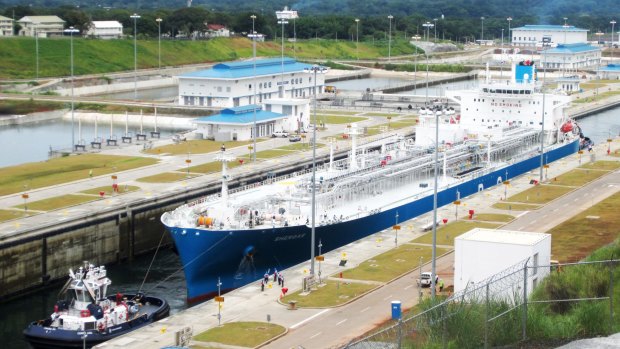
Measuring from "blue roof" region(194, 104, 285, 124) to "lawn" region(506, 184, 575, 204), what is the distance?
29.1 m

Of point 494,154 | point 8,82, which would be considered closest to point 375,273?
point 494,154

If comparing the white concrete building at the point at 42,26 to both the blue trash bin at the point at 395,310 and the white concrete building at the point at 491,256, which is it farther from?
the blue trash bin at the point at 395,310

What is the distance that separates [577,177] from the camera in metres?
79.6

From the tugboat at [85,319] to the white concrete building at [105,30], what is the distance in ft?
481

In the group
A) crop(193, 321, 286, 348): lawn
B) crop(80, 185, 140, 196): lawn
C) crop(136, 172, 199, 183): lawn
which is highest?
crop(136, 172, 199, 183): lawn

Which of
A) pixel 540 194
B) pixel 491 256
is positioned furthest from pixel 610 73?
pixel 491 256

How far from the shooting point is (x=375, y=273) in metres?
50.7

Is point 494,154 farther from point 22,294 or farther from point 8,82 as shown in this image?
point 8,82

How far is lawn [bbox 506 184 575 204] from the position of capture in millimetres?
69500

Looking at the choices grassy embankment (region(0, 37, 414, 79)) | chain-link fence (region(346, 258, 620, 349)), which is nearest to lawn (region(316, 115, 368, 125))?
grassy embankment (region(0, 37, 414, 79))

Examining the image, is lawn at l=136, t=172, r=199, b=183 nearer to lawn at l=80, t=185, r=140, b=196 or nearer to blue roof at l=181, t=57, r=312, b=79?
lawn at l=80, t=185, r=140, b=196

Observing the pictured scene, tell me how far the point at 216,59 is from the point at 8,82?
5265 centimetres

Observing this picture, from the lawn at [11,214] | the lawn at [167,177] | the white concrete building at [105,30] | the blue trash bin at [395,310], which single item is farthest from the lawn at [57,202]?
the white concrete building at [105,30]

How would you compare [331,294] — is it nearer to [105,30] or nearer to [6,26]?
[6,26]
